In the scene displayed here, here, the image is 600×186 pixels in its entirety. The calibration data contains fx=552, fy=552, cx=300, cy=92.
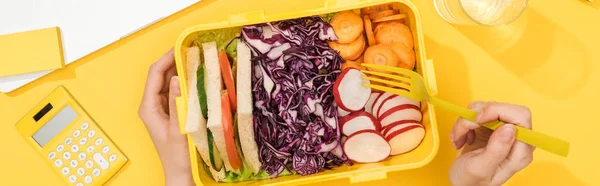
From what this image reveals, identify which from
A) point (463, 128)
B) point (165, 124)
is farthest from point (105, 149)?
point (463, 128)

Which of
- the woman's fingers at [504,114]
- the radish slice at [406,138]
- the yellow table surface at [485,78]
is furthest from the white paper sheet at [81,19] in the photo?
the woman's fingers at [504,114]

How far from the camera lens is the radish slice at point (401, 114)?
2.74ft

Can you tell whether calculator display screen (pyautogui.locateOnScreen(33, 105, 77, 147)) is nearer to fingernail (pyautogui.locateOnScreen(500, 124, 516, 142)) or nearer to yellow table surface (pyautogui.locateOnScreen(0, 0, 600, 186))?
yellow table surface (pyautogui.locateOnScreen(0, 0, 600, 186))

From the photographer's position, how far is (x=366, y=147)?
841mm

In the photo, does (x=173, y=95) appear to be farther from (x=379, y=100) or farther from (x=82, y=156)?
(x=379, y=100)

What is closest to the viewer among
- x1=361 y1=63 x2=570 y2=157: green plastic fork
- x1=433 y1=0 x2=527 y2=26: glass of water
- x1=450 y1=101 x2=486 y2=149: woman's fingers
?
x1=361 y1=63 x2=570 y2=157: green plastic fork

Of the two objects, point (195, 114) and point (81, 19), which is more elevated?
point (81, 19)

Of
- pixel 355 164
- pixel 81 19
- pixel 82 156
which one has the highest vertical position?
pixel 81 19

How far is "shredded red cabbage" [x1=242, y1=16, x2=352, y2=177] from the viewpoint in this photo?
86 centimetres

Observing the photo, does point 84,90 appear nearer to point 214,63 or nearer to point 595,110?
point 214,63

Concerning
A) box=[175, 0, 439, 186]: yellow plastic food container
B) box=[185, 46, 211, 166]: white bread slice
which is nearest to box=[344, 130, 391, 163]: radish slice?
box=[175, 0, 439, 186]: yellow plastic food container

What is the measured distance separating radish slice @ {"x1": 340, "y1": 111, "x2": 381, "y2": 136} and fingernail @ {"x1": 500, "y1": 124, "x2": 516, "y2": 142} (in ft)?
0.66

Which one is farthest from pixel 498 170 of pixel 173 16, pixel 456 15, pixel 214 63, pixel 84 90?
pixel 84 90

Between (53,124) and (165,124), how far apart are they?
209 mm
